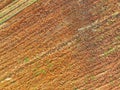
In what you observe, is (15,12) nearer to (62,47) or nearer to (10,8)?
(10,8)

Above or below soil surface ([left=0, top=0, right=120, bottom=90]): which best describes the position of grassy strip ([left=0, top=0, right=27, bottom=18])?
above

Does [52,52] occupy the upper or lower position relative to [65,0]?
lower

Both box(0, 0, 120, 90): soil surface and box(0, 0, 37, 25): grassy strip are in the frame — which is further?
box(0, 0, 37, 25): grassy strip

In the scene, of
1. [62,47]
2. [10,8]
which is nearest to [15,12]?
[10,8]

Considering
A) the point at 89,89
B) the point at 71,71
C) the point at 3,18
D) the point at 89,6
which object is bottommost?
the point at 89,89

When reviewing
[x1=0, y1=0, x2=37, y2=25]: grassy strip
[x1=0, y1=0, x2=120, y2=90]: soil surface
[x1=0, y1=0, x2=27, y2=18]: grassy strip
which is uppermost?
[x1=0, y1=0, x2=27, y2=18]: grassy strip

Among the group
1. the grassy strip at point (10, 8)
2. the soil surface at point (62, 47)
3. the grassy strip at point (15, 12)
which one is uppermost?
the grassy strip at point (10, 8)

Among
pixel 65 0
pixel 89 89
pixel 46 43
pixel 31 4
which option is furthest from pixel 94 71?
pixel 31 4

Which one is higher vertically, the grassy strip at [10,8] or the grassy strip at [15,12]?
the grassy strip at [10,8]

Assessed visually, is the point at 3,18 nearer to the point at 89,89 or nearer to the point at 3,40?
the point at 3,40

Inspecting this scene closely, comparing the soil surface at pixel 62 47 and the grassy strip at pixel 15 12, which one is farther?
the grassy strip at pixel 15 12

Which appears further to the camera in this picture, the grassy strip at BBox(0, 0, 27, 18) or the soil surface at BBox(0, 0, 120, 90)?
the grassy strip at BBox(0, 0, 27, 18)
